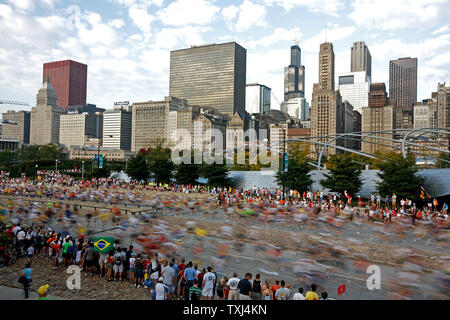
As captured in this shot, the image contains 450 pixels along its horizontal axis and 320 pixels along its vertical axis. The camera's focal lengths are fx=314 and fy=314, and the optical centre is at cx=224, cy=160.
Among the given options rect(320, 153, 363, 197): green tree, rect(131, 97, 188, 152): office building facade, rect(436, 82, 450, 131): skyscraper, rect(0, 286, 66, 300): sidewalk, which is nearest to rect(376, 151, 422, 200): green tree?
rect(320, 153, 363, 197): green tree

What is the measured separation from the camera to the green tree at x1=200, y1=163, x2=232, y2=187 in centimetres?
4188

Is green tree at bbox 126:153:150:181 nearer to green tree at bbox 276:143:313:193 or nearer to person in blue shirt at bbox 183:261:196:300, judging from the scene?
green tree at bbox 276:143:313:193

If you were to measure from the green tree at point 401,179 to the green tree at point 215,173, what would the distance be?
19.5m

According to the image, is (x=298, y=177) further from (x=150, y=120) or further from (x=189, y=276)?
(x=150, y=120)

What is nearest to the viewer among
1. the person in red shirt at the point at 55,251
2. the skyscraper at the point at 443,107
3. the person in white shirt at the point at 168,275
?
the person in white shirt at the point at 168,275

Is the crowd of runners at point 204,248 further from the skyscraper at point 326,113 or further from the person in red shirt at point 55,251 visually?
the skyscraper at point 326,113

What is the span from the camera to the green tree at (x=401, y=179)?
28328 mm

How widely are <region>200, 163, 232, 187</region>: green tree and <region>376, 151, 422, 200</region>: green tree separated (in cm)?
1949

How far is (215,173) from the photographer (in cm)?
4212

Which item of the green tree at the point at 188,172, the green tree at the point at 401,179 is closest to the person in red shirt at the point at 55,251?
the green tree at the point at 401,179

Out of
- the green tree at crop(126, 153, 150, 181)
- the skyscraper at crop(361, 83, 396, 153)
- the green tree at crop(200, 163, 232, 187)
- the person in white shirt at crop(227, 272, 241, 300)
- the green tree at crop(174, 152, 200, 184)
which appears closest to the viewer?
the person in white shirt at crop(227, 272, 241, 300)
